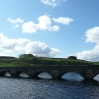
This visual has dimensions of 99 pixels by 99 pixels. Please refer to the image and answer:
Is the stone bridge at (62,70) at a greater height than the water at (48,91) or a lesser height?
greater

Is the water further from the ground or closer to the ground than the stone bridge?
closer to the ground

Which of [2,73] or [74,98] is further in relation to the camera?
[2,73]

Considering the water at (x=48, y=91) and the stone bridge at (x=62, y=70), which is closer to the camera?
the water at (x=48, y=91)

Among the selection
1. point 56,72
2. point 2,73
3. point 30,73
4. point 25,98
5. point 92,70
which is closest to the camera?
point 25,98

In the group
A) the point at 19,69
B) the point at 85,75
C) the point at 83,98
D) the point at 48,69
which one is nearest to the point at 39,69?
the point at 48,69

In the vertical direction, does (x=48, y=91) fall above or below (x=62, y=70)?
below

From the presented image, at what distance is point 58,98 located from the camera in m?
43.1

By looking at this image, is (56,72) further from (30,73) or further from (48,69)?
(30,73)

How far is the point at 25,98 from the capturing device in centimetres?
4184

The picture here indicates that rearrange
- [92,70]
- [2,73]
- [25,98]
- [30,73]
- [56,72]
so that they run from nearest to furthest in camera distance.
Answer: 1. [25,98]
2. [92,70]
3. [56,72]
4. [30,73]
5. [2,73]

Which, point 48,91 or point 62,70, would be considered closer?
point 48,91

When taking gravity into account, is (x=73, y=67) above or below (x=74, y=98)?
above

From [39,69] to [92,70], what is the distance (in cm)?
2601

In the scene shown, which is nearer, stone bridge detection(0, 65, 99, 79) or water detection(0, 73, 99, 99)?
water detection(0, 73, 99, 99)
